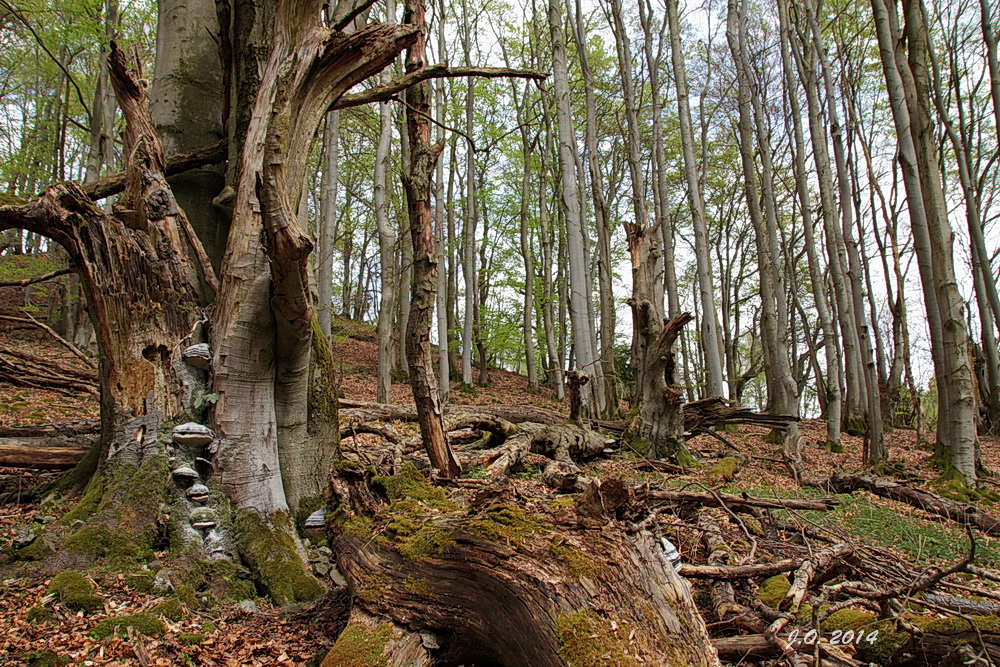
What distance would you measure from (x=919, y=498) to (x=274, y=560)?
6.34 metres

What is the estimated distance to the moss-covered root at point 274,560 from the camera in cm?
283

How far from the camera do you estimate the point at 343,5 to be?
204 inches

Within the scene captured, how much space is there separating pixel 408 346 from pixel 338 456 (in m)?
0.91

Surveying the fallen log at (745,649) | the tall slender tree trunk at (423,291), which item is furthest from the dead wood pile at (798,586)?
the tall slender tree trunk at (423,291)

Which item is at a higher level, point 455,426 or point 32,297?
point 32,297

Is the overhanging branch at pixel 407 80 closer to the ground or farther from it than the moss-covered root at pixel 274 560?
farther from it

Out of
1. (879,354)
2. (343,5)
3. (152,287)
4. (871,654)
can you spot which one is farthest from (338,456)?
(879,354)

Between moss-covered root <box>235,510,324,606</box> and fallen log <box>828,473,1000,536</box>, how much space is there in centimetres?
508

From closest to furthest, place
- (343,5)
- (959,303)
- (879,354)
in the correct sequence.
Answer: (343,5) < (959,303) < (879,354)

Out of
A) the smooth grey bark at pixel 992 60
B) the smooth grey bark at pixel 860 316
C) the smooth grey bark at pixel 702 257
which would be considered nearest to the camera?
the smooth grey bark at pixel 860 316

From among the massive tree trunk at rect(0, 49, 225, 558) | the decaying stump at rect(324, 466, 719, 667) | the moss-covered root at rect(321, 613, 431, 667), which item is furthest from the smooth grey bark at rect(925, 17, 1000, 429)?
the massive tree trunk at rect(0, 49, 225, 558)

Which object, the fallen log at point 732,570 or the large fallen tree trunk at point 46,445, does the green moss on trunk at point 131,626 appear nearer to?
the large fallen tree trunk at point 46,445

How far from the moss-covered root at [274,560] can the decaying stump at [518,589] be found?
1.10 feet

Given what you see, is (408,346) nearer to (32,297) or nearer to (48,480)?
(48,480)
